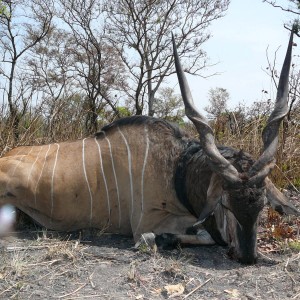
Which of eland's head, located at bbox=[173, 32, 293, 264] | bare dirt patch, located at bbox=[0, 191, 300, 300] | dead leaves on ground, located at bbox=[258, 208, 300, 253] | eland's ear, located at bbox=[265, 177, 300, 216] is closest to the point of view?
bare dirt patch, located at bbox=[0, 191, 300, 300]

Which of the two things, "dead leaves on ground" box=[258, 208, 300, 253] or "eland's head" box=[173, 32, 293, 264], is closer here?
"eland's head" box=[173, 32, 293, 264]

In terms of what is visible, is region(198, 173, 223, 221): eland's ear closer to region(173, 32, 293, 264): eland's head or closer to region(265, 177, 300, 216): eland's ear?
region(173, 32, 293, 264): eland's head

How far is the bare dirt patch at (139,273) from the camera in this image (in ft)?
8.22

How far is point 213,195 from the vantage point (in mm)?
2998

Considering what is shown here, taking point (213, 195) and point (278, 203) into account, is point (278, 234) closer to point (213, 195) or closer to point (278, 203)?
point (278, 203)

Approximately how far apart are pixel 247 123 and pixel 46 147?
2446mm

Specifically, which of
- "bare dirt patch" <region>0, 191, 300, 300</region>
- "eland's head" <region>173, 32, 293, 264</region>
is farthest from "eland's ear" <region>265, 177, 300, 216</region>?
"bare dirt patch" <region>0, 191, 300, 300</region>

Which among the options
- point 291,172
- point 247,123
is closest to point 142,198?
point 291,172

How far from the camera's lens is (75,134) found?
6102 mm

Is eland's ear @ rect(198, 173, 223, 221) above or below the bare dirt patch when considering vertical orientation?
above

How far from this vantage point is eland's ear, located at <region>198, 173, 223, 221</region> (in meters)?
2.91

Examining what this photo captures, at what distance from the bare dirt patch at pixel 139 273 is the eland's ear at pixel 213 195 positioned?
0.28 meters

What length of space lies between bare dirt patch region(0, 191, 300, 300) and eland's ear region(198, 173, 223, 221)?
0.92 ft

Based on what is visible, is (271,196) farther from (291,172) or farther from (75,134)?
(75,134)
